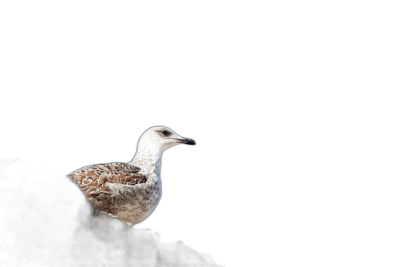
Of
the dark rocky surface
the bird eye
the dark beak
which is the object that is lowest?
the dark rocky surface

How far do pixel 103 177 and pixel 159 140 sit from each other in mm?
891

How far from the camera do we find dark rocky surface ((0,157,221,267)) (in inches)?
82.7

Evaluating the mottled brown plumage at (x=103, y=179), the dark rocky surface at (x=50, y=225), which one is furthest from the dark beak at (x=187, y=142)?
the dark rocky surface at (x=50, y=225)

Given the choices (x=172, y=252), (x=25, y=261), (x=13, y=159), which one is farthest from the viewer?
(x=172, y=252)

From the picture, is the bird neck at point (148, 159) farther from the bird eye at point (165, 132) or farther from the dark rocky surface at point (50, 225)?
the dark rocky surface at point (50, 225)

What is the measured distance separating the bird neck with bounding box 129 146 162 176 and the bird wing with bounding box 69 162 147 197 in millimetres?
150

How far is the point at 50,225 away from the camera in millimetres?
2199

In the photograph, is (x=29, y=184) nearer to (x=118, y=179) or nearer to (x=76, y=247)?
(x=76, y=247)

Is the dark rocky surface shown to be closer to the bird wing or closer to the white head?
the bird wing

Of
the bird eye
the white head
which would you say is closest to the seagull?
the white head

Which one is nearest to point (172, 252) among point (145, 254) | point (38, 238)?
point (145, 254)

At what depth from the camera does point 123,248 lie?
262 centimetres

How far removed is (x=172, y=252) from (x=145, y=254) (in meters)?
0.32

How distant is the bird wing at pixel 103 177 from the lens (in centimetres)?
294
